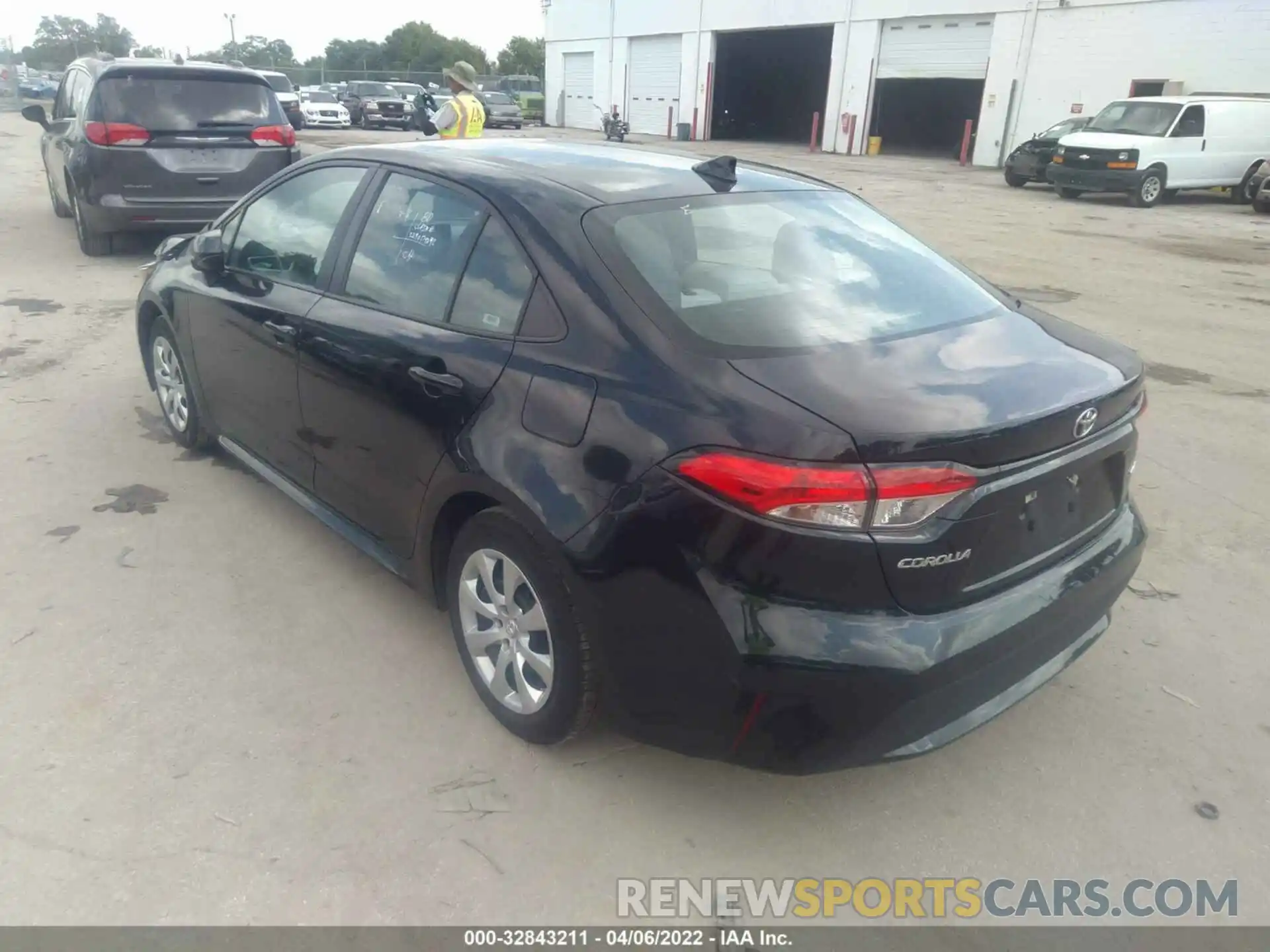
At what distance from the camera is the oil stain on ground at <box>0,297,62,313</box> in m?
7.77

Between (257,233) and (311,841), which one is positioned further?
(257,233)

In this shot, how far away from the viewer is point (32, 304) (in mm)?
7957

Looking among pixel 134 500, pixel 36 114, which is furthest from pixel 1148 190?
pixel 134 500

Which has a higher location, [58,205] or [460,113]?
[460,113]

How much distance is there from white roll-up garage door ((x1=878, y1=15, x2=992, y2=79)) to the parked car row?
9.76m

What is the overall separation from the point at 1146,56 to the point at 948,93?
13449 millimetres

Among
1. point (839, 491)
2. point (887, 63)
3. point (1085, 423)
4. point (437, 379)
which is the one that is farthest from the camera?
point (887, 63)

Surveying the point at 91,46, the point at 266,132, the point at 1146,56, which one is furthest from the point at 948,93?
the point at 91,46

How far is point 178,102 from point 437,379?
771cm

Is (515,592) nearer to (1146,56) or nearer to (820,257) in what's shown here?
(820,257)

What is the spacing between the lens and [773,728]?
228 cm

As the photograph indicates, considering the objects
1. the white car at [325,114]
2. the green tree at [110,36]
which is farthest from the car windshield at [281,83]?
the green tree at [110,36]

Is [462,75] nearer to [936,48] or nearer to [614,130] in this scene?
[936,48]

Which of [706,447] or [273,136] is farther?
[273,136]
